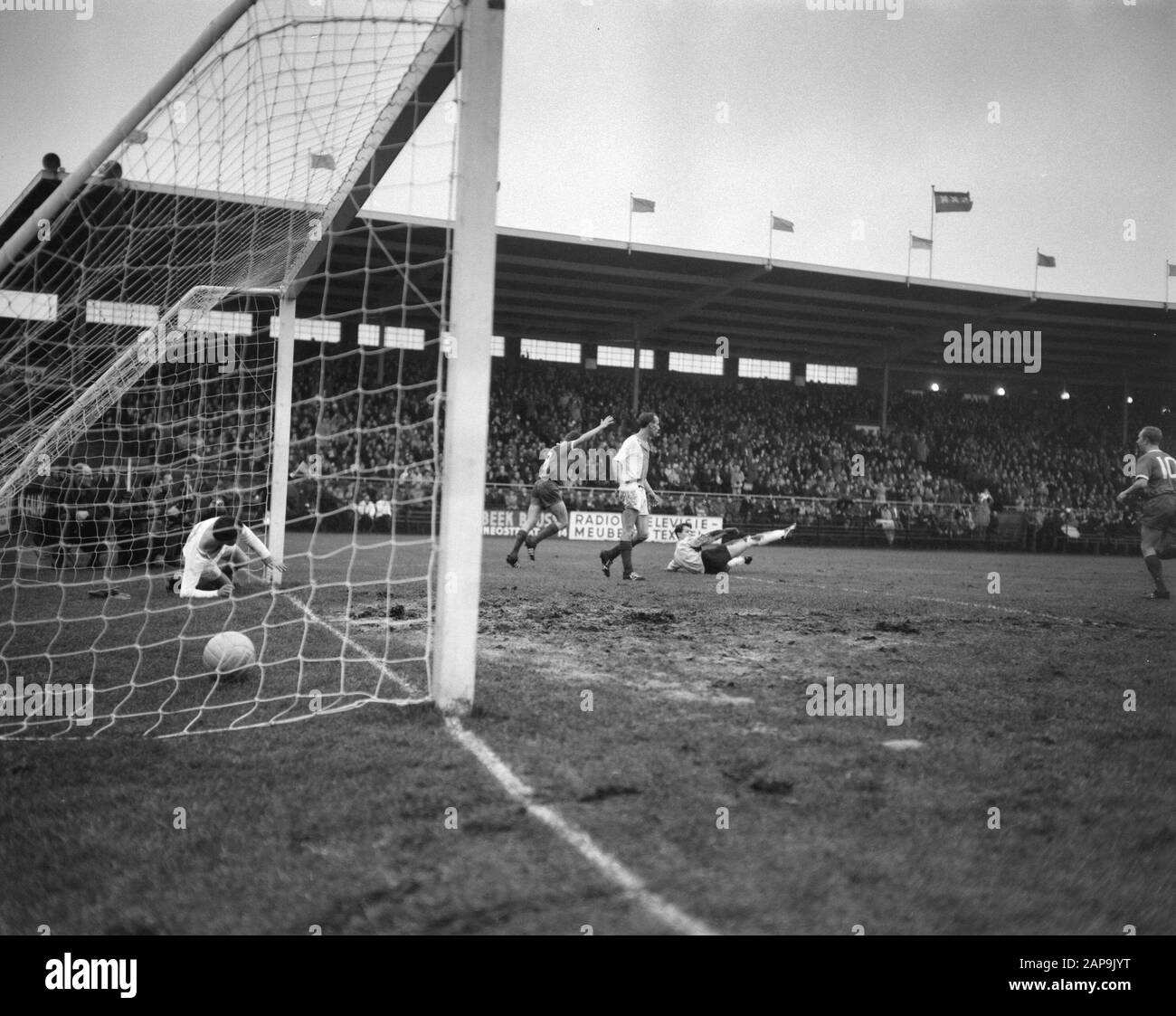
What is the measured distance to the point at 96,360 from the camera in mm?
10242

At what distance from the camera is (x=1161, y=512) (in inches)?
423

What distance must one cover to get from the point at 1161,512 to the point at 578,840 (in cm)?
1074

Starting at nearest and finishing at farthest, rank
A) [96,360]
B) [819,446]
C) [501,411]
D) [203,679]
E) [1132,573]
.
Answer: [203,679] < [96,360] < [1132,573] < [501,411] < [819,446]

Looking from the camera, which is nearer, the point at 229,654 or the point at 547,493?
the point at 229,654

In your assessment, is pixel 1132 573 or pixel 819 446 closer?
pixel 1132 573

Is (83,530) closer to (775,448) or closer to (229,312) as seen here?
(229,312)

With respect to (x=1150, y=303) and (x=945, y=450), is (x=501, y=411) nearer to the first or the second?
(x=945, y=450)

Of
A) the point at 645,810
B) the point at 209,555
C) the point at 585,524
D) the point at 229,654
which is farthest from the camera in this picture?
the point at 585,524

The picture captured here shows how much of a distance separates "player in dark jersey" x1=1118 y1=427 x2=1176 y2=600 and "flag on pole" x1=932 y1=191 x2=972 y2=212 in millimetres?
18504

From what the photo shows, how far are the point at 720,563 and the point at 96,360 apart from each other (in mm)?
8288

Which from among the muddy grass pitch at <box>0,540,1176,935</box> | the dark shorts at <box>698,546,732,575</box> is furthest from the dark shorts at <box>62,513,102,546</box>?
the muddy grass pitch at <box>0,540,1176,935</box>

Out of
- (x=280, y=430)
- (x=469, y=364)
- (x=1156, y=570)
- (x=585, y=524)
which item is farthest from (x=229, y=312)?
(x=585, y=524)

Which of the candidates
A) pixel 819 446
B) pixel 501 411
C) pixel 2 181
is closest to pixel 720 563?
pixel 2 181
